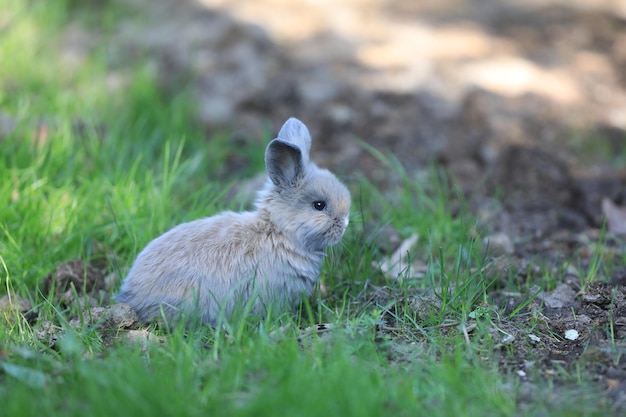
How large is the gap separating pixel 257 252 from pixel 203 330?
1.76 ft

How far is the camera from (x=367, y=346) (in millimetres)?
3654

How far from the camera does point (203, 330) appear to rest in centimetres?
394

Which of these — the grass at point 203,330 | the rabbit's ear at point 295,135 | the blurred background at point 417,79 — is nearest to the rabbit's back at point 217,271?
the grass at point 203,330

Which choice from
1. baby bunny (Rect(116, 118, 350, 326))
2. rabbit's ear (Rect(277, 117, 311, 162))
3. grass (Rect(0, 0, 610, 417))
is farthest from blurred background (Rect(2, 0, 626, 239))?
baby bunny (Rect(116, 118, 350, 326))

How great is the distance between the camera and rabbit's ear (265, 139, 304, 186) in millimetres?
4160

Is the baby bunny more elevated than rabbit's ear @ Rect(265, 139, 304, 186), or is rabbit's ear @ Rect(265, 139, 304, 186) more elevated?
rabbit's ear @ Rect(265, 139, 304, 186)

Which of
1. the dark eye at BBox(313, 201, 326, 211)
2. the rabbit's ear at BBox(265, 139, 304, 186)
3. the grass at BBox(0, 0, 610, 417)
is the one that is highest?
the rabbit's ear at BBox(265, 139, 304, 186)

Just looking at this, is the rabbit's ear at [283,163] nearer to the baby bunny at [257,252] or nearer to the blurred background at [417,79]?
the baby bunny at [257,252]

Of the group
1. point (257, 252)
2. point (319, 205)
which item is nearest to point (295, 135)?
point (319, 205)

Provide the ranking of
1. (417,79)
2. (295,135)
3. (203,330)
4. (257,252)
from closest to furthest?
(203,330) → (257,252) → (295,135) → (417,79)

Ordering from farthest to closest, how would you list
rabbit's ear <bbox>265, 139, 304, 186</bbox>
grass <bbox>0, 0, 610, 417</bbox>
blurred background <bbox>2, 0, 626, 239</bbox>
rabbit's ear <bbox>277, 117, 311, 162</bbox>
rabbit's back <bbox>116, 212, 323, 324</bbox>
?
blurred background <bbox>2, 0, 626, 239</bbox>, rabbit's ear <bbox>277, 117, 311, 162</bbox>, rabbit's ear <bbox>265, 139, 304, 186</bbox>, rabbit's back <bbox>116, 212, 323, 324</bbox>, grass <bbox>0, 0, 610, 417</bbox>

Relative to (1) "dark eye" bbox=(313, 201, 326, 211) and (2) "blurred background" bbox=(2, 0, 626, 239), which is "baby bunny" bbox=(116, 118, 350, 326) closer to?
(1) "dark eye" bbox=(313, 201, 326, 211)

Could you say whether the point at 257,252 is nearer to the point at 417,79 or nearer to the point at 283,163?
the point at 283,163

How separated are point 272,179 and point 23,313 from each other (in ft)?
5.14
